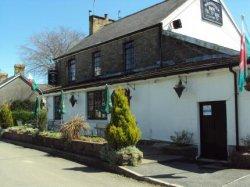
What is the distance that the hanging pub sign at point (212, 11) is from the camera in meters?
25.6

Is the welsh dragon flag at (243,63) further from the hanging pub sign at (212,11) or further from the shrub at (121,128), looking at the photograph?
the hanging pub sign at (212,11)

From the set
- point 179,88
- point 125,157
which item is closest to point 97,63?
point 179,88

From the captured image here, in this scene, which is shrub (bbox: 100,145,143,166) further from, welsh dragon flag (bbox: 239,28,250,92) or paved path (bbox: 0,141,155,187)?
welsh dragon flag (bbox: 239,28,250,92)

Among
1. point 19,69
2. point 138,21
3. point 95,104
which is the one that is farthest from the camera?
point 19,69

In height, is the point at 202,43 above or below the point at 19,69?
below

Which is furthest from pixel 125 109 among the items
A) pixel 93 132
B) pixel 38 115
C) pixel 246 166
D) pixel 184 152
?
pixel 38 115

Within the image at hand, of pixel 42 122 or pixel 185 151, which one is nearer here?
pixel 185 151

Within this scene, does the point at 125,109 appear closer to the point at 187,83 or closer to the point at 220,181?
the point at 187,83

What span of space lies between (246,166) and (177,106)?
16.4 ft

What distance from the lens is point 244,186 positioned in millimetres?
10500

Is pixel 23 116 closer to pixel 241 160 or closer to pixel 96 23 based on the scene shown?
pixel 96 23

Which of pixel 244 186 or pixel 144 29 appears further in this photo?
pixel 144 29

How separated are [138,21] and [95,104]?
6.48 m

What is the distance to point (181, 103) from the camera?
669 inches
